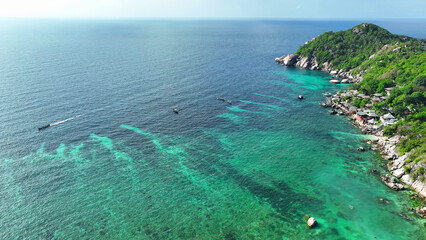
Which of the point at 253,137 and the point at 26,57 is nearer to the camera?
the point at 253,137

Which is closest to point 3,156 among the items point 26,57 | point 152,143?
point 152,143

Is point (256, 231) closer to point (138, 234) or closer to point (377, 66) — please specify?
point (138, 234)

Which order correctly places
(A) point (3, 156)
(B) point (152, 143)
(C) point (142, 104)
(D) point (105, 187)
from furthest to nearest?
1. (C) point (142, 104)
2. (B) point (152, 143)
3. (A) point (3, 156)
4. (D) point (105, 187)

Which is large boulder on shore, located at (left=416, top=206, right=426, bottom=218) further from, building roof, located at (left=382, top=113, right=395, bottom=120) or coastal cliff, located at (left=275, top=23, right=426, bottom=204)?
building roof, located at (left=382, top=113, right=395, bottom=120)

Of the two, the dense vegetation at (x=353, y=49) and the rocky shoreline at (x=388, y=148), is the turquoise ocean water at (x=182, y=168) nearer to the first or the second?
the rocky shoreline at (x=388, y=148)

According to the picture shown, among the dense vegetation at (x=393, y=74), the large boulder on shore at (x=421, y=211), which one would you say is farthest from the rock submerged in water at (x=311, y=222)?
the dense vegetation at (x=393, y=74)

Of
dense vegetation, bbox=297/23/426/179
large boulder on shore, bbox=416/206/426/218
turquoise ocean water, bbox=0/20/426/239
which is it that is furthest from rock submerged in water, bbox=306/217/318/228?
dense vegetation, bbox=297/23/426/179

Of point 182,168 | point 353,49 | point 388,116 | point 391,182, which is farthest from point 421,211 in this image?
point 353,49
